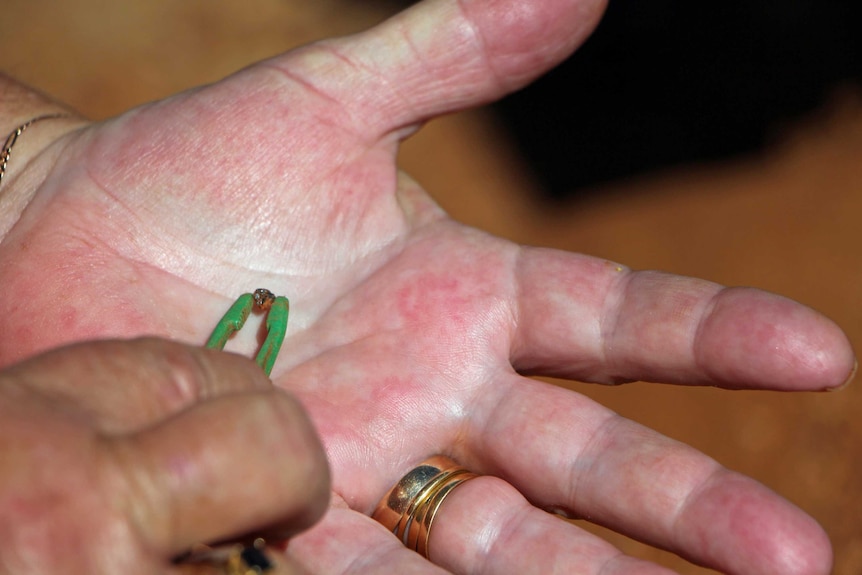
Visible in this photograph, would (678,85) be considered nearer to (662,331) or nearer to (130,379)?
(662,331)

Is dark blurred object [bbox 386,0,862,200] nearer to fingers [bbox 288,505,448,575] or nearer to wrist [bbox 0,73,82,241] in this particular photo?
wrist [bbox 0,73,82,241]

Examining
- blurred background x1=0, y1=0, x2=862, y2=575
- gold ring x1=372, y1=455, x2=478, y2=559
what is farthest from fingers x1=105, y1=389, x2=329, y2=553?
blurred background x1=0, y1=0, x2=862, y2=575

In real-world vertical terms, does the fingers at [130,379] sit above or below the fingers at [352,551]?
above

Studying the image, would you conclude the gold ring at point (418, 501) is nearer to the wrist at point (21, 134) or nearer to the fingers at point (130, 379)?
the fingers at point (130, 379)

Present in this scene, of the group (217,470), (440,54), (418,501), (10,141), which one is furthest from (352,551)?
(10,141)

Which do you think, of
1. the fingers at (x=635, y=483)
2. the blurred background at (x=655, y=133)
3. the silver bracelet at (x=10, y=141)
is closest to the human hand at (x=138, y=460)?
the fingers at (x=635, y=483)

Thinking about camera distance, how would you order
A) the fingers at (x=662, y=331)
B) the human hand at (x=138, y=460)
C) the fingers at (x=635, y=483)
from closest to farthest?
the human hand at (x=138, y=460) → the fingers at (x=635, y=483) → the fingers at (x=662, y=331)

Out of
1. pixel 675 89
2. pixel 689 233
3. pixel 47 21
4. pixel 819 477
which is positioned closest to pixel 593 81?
pixel 675 89
